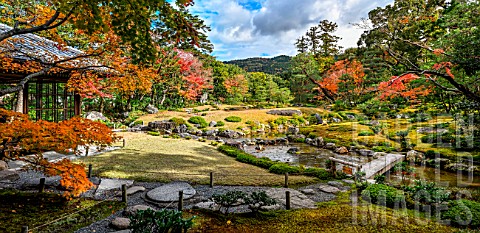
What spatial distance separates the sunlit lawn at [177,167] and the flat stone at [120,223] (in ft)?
8.57

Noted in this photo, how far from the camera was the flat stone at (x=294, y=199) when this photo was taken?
5594 millimetres

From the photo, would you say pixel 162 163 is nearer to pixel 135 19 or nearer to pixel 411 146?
pixel 135 19

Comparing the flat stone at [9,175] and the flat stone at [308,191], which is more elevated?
the flat stone at [9,175]

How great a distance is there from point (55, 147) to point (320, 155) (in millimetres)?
11163

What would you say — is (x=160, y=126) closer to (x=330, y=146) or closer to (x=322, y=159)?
(x=322, y=159)

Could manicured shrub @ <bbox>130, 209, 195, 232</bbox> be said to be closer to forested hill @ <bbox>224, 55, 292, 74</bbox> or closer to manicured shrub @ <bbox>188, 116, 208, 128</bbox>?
manicured shrub @ <bbox>188, 116, 208, 128</bbox>

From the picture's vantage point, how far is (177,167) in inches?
330

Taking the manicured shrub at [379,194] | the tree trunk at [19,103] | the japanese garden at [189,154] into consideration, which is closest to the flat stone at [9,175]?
the japanese garden at [189,154]

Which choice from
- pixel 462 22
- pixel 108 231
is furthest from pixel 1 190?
pixel 462 22

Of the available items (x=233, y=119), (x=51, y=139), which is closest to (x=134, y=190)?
(x=51, y=139)

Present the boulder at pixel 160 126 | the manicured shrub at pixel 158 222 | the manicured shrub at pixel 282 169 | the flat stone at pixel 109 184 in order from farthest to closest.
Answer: the boulder at pixel 160 126, the manicured shrub at pixel 282 169, the flat stone at pixel 109 184, the manicured shrub at pixel 158 222

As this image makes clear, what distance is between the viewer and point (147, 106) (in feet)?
71.6

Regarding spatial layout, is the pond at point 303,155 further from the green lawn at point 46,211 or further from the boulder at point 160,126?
the green lawn at point 46,211

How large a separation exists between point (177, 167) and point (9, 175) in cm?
422
